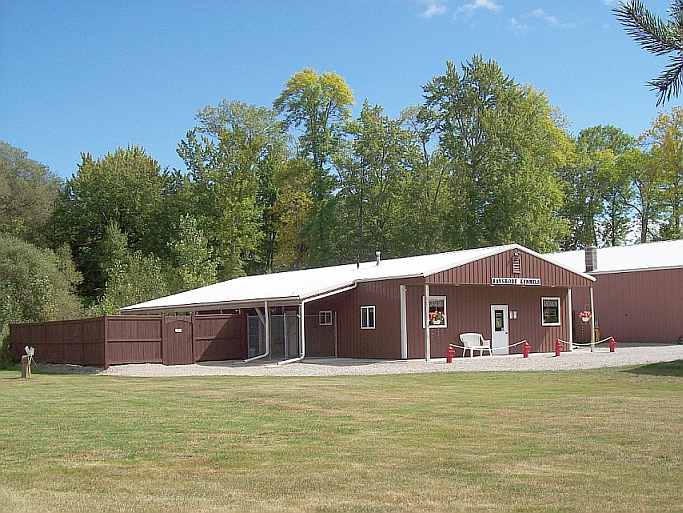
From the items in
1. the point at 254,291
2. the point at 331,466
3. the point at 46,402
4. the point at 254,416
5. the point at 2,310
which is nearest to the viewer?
the point at 331,466

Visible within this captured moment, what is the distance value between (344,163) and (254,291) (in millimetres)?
21653

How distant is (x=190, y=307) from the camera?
35.3 metres

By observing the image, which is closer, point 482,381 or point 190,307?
point 482,381

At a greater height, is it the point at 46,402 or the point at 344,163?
the point at 344,163

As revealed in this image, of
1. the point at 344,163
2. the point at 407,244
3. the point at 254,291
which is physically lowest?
the point at 254,291

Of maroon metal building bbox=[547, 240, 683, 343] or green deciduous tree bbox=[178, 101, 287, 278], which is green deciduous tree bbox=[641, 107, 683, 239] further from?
green deciduous tree bbox=[178, 101, 287, 278]

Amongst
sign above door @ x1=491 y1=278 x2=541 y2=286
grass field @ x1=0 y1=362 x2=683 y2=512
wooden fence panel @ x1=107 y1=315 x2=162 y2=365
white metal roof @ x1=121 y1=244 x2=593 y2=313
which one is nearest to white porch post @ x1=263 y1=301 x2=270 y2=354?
white metal roof @ x1=121 y1=244 x2=593 y2=313

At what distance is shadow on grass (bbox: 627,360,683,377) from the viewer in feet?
65.4

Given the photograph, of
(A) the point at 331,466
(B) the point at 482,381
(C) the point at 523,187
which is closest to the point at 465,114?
(C) the point at 523,187

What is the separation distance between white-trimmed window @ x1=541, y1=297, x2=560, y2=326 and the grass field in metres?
14.9

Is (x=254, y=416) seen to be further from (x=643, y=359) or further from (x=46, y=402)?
(x=643, y=359)

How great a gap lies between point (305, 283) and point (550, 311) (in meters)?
9.53

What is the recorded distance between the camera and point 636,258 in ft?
128

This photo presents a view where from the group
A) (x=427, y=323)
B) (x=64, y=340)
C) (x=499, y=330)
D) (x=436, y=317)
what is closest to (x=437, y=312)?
(x=436, y=317)
